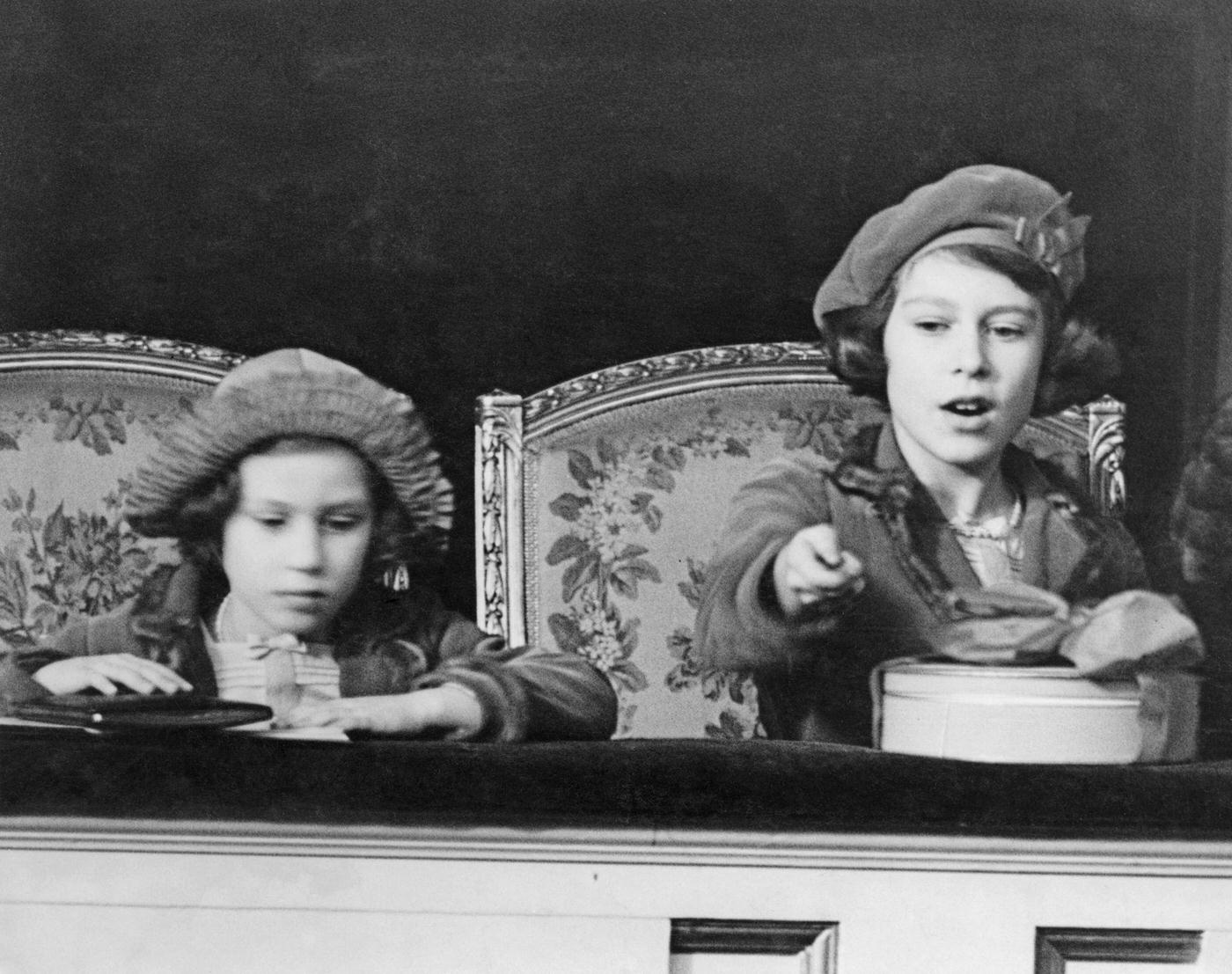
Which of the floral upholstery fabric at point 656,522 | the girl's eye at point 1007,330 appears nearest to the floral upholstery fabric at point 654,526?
the floral upholstery fabric at point 656,522

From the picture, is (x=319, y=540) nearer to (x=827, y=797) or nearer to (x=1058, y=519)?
(x=827, y=797)

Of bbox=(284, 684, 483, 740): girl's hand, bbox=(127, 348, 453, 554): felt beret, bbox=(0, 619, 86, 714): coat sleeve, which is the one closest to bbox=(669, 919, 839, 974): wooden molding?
bbox=(284, 684, 483, 740): girl's hand

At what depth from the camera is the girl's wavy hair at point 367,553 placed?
496cm

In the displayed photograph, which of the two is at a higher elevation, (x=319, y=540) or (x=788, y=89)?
(x=788, y=89)

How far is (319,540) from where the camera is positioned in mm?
4961

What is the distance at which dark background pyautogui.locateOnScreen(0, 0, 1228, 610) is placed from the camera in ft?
16.4

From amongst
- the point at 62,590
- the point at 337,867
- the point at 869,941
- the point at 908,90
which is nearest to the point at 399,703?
the point at 337,867

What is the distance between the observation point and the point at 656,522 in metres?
5.00

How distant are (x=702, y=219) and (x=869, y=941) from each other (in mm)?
1894

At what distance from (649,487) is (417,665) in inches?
29.7

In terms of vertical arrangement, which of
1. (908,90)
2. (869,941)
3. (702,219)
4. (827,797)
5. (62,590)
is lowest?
(869,941)

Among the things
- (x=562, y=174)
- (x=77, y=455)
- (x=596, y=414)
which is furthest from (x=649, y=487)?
(x=77, y=455)

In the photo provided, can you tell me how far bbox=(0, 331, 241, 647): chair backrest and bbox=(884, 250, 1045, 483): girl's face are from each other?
5.71 ft

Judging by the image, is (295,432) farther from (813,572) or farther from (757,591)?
(813,572)
